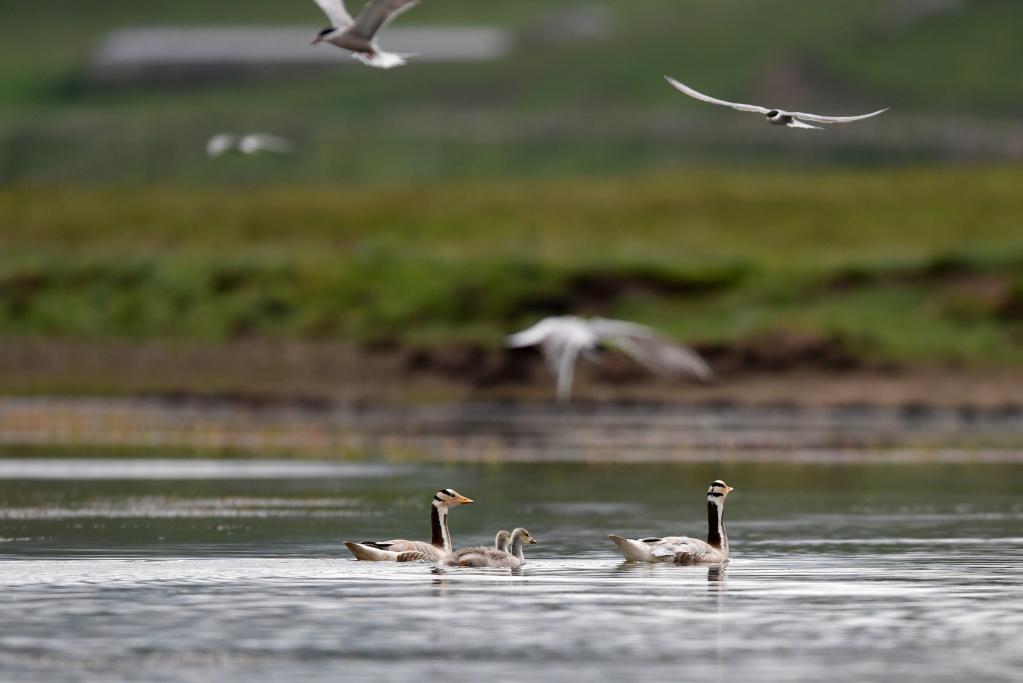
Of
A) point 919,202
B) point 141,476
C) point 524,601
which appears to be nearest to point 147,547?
point 524,601

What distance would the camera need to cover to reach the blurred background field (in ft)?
187

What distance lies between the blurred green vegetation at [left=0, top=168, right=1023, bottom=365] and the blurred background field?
0.27ft

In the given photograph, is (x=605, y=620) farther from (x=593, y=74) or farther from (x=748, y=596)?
(x=593, y=74)

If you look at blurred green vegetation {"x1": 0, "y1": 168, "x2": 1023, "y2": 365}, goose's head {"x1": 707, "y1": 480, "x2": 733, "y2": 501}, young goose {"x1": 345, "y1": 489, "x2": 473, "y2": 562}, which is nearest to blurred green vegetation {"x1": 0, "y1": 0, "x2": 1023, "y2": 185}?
blurred green vegetation {"x1": 0, "y1": 168, "x2": 1023, "y2": 365}

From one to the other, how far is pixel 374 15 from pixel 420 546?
522 cm

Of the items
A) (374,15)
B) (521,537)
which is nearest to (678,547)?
(521,537)

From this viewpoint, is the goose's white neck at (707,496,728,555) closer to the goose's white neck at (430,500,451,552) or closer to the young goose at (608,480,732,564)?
the young goose at (608,480,732,564)

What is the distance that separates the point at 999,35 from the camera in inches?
5027

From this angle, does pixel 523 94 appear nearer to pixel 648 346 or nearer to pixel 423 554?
pixel 648 346

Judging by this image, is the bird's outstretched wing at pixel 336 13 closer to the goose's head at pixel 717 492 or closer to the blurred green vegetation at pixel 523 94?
the goose's head at pixel 717 492

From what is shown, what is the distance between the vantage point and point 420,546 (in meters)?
25.1

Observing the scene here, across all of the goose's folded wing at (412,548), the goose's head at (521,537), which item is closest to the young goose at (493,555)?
the goose's head at (521,537)

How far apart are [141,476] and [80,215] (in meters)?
36.7

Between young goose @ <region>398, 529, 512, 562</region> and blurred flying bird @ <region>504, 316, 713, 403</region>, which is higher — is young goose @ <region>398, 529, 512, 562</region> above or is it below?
below
